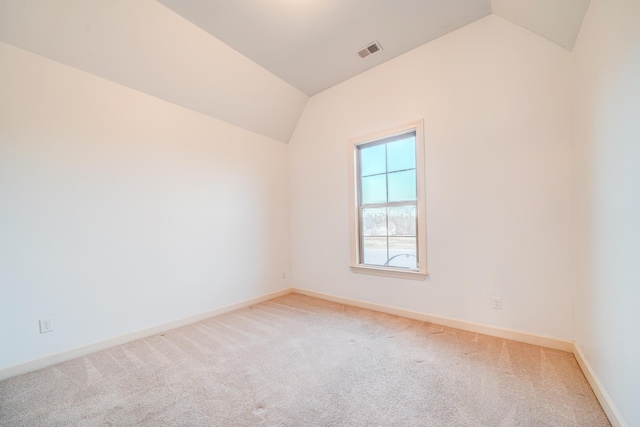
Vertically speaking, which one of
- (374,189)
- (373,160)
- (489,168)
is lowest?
(374,189)

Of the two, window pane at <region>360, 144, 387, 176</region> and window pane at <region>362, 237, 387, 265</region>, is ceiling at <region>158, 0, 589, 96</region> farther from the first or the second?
window pane at <region>362, 237, 387, 265</region>

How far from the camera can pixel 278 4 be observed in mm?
2180

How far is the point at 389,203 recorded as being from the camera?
10.2 ft

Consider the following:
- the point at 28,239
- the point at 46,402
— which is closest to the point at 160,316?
the point at 46,402

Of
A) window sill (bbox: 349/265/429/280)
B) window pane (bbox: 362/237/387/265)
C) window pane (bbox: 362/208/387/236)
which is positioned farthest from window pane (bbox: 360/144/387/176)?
window sill (bbox: 349/265/429/280)

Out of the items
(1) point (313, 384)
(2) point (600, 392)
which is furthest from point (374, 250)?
(2) point (600, 392)

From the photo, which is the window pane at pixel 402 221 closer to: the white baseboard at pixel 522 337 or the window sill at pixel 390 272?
the window sill at pixel 390 272

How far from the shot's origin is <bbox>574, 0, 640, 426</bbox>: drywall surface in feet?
3.81

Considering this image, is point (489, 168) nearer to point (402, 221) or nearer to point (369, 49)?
point (402, 221)

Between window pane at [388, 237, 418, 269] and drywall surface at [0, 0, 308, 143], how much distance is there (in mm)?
2644

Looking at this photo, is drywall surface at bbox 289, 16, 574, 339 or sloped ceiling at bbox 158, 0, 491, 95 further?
sloped ceiling at bbox 158, 0, 491, 95

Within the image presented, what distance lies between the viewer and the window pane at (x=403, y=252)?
2.92m

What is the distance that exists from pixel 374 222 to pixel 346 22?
7.38 ft

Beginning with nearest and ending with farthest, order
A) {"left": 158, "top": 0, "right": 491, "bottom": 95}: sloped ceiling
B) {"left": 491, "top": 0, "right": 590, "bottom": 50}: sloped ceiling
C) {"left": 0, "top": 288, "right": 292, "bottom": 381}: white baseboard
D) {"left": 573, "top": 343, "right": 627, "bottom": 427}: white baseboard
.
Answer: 1. {"left": 573, "top": 343, "right": 627, "bottom": 427}: white baseboard
2. {"left": 491, "top": 0, "right": 590, "bottom": 50}: sloped ceiling
3. {"left": 0, "top": 288, "right": 292, "bottom": 381}: white baseboard
4. {"left": 158, "top": 0, "right": 491, "bottom": 95}: sloped ceiling
